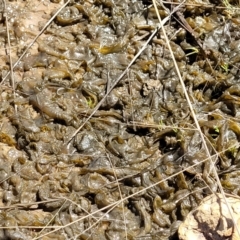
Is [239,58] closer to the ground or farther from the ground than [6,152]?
farther from the ground

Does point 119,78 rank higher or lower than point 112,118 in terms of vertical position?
higher

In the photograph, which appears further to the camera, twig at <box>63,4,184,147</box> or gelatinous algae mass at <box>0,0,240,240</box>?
twig at <box>63,4,184,147</box>

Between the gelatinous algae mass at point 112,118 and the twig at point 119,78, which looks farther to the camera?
the twig at point 119,78

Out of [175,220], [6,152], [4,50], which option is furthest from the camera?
[4,50]

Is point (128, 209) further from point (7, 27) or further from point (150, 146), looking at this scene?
point (7, 27)

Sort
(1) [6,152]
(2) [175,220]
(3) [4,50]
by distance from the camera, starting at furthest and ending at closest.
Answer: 1. (3) [4,50]
2. (1) [6,152]
3. (2) [175,220]

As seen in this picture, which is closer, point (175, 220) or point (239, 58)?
point (175, 220)

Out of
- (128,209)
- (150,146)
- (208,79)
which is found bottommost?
(128,209)

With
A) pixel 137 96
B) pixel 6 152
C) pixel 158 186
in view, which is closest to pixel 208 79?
pixel 137 96
